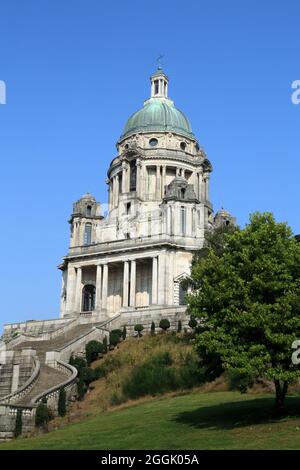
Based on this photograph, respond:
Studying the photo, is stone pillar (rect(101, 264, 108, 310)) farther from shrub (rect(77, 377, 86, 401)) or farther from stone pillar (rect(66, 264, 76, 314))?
shrub (rect(77, 377, 86, 401))

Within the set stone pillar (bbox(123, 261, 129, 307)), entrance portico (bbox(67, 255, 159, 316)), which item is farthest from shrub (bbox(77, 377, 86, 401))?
stone pillar (bbox(123, 261, 129, 307))

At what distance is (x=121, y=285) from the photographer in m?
73.8

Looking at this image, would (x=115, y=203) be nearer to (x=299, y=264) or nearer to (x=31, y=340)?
(x=31, y=340)

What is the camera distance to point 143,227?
76812mm

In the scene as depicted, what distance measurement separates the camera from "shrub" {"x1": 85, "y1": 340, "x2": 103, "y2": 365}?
5207cm

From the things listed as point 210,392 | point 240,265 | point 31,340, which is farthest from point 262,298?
point 31,340

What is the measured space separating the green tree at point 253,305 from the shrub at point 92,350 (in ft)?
75.1

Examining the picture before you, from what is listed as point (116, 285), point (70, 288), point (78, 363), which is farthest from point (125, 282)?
point (78, 363)

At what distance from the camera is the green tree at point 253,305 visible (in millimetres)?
26548

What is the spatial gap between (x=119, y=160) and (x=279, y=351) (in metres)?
59.9

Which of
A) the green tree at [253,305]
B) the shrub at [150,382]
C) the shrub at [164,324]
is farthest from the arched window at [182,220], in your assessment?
the green tree at [253,305]

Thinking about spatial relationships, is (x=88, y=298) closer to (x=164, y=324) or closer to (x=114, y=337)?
(x=114, y=337)

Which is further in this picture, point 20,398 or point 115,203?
point 115,203

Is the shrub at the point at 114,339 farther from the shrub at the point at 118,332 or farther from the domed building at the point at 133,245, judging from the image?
the domed building at the point at 133,245
